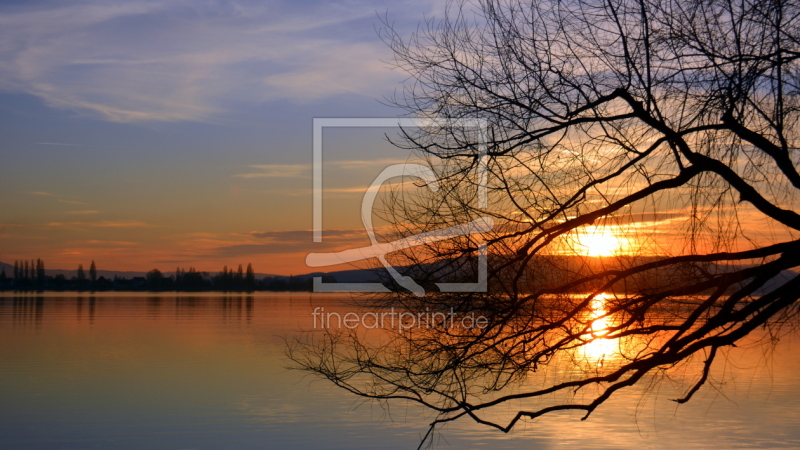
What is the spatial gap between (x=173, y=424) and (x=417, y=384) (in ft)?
43.5

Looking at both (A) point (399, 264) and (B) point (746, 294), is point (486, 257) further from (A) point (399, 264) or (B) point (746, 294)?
(B) point (746, 294)

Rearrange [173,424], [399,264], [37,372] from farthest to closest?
[37,372], [173,424], [399,264]

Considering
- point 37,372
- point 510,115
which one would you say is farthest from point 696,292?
point 37,372

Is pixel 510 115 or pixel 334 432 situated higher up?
pixel 510 115

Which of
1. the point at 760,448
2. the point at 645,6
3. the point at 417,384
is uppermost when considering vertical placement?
the point at 645,6

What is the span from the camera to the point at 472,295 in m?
6.04

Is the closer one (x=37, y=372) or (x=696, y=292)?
(x=696, y=292)

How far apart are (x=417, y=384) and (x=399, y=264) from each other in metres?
1.09

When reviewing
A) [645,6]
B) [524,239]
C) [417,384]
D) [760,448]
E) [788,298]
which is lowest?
[760,448]

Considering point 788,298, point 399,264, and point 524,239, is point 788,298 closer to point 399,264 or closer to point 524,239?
point 524,239

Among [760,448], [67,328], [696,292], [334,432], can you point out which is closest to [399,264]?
[696,292]

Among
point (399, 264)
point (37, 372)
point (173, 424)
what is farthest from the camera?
point (37, 372)

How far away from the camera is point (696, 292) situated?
217 inches

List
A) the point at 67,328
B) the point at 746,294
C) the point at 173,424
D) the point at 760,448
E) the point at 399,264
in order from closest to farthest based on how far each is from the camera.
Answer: the point at 746,294 → the point at 399,264 → the point at 760,448 → the point at 173,424 → the point at 67,328
